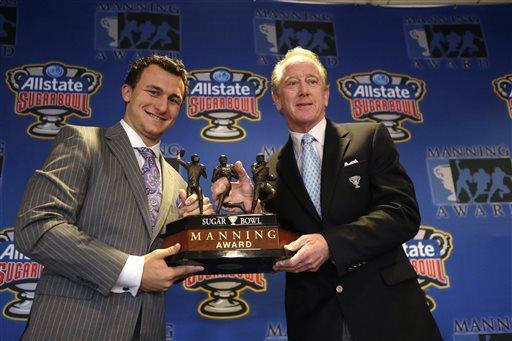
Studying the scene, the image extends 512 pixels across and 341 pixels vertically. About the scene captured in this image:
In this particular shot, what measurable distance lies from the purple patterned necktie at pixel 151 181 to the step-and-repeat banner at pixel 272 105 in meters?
0.94

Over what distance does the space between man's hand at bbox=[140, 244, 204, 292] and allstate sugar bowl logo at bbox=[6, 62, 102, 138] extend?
1618 millimetres

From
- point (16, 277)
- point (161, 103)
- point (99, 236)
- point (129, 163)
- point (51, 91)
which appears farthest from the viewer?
point (51, 91)

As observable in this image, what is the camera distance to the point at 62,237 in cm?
140

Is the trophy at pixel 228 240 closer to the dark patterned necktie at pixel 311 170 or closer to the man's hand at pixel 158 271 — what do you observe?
the man's hand at pixel 158 271

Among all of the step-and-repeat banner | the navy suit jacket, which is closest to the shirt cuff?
the navy suit jacket

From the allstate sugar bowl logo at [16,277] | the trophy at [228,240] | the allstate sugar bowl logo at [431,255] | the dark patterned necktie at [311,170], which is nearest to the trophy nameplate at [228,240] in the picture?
the trophy at [228,240]

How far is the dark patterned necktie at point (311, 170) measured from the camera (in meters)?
1.72

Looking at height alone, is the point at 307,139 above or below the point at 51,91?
below

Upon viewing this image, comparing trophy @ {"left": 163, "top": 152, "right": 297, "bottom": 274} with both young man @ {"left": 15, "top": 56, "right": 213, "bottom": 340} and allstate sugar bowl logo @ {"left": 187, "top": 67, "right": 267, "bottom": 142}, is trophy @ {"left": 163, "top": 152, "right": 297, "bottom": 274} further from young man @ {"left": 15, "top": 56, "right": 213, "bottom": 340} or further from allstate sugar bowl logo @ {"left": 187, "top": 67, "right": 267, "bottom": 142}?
allstate sugar bowl logo @ {"left": 187, "top": 67, "right": 267, "bottom": 142}

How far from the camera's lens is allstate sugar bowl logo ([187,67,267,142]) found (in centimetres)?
287

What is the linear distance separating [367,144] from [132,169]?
0.83 metres

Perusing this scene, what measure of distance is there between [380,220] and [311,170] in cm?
33

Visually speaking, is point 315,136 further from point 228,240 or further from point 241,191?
point 228,240

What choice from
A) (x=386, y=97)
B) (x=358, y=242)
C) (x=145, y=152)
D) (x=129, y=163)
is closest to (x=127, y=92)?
(x=145, y=152)
